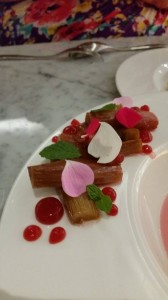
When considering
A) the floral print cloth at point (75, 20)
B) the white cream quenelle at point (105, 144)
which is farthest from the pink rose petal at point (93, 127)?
the floral print cloth at point (75, 20)

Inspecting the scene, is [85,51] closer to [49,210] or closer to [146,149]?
[146,149]

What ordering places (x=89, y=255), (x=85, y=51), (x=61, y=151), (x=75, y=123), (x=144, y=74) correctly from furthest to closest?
(x=85, y=51) → (x=144, y=74) → (x=75, y=123) → (x=61, y=151) → (x=89, y=255)

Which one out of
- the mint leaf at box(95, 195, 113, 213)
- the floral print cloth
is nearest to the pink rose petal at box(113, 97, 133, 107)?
the mint leaf at box(95, 195, 113, 213)

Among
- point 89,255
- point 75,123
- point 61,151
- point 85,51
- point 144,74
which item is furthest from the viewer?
point 85,51

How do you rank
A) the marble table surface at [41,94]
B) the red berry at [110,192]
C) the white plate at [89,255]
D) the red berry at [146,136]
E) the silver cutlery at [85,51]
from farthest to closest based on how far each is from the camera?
the silver cutlery at [85,51]
the marble table surface at [41,94]
the red berry at [146,136]
the red berry at [110,192]
the white plate at [89,255]

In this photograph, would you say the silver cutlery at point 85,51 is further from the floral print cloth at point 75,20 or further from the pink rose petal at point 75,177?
the pink rose petal at point 75,177

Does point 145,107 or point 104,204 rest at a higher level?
point 145,107

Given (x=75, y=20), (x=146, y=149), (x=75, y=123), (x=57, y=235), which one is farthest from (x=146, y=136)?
(x=75, y=20)
